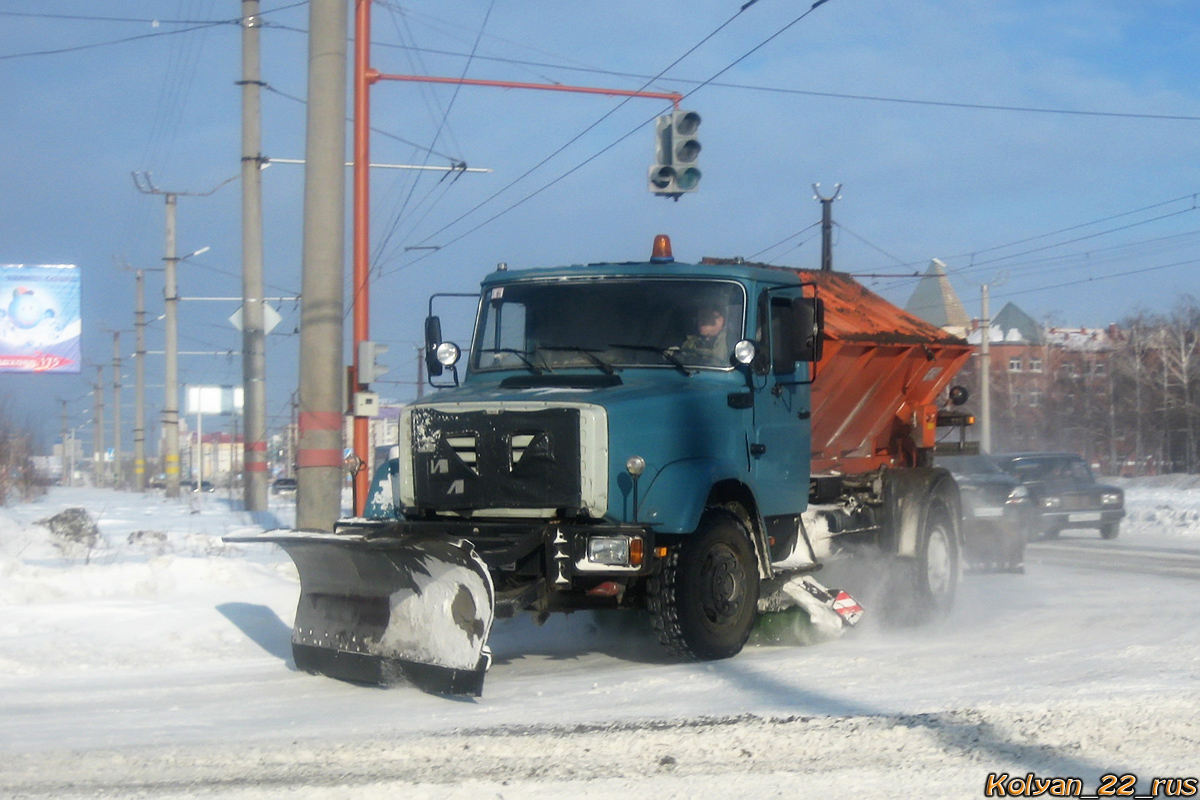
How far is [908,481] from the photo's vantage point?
35.5ft

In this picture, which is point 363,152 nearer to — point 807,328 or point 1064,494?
point 807,328

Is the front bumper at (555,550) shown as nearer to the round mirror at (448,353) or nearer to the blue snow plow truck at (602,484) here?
the blue snow plow truck at (602,484)

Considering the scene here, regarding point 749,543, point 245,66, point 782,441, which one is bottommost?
point 749,543

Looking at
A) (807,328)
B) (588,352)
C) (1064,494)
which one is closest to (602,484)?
(588,352)

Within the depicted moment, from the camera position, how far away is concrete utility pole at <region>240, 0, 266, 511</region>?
2370 cm

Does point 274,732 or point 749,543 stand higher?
point 749,543

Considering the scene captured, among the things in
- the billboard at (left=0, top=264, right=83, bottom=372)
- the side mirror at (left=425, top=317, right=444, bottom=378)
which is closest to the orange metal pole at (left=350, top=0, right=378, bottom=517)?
the side mirror at (left=425, top=317, right=444, bottom=378)

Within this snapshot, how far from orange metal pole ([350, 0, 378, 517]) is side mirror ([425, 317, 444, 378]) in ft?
21.0

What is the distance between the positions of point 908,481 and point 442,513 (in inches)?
186

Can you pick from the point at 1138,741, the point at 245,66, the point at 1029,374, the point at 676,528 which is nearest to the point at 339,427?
the point at 676,528

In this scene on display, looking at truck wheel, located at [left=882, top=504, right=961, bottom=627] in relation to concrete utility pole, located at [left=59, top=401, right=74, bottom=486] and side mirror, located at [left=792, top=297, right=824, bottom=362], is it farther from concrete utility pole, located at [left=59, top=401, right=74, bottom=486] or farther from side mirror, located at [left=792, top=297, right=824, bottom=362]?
concrete utility pole, located at [left=59, top=401, right=74, bottom=486]

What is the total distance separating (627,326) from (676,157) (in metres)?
6.42

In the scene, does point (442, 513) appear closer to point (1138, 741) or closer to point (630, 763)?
point (630, 763)

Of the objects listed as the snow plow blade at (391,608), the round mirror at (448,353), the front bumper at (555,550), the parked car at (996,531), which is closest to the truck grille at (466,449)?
the front bumper at (555,550)
